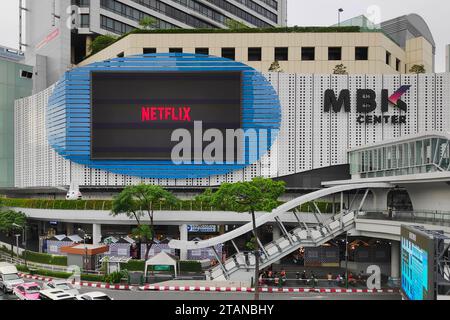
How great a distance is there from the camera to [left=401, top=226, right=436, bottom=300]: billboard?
51.2 feet

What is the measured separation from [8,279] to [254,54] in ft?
134

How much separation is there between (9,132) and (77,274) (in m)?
41.3

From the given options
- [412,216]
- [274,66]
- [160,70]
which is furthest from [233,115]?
[412,216]

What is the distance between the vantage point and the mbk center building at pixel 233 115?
4928cm

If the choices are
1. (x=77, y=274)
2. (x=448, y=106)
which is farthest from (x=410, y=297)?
(x=448, y=106)

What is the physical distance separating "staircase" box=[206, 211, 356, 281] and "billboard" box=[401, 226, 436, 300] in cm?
1527

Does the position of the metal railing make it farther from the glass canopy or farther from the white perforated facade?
the white perforated facade

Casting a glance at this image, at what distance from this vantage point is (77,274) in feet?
114

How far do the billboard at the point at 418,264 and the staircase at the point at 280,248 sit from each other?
15.3 m

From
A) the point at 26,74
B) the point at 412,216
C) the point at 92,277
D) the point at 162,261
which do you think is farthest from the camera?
the point at 26,74

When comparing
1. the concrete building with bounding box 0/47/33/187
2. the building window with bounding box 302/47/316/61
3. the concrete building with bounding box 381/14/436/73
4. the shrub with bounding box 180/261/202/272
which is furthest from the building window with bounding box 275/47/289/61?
the concrete building with bounding box 0/47/33/187

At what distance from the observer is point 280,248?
1410 inches

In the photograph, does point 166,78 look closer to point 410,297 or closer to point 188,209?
point 188,209

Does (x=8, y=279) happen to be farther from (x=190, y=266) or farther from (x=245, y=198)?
(x=245, y=198)
